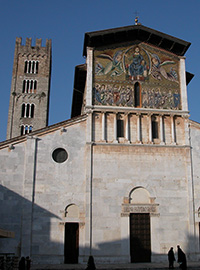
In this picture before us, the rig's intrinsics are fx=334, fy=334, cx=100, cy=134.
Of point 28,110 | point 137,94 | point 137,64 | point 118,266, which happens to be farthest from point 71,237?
point 28,110

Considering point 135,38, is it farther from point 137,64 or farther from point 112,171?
point 112,171

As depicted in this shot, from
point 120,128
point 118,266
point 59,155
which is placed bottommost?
point 118,266

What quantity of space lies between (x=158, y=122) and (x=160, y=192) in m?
4.20

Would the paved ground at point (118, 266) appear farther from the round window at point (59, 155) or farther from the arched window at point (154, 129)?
the arched window at point (154, 129)

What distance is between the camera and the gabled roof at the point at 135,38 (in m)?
20.9

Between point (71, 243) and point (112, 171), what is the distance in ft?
14.5

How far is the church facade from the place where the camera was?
17.4 meters

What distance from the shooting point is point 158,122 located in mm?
20078

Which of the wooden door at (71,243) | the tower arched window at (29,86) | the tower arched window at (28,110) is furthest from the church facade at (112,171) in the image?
the tower arched window at (29,86)

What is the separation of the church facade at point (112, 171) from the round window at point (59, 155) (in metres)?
0.06

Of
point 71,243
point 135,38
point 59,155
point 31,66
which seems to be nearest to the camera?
point 71,243

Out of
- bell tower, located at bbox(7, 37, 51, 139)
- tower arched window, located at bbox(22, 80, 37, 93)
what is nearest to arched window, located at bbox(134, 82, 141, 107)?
bell tower, located at bbox(7, 37, 51, 139)

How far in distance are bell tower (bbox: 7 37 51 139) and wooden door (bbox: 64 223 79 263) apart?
2911cm

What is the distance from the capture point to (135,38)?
21688mm
